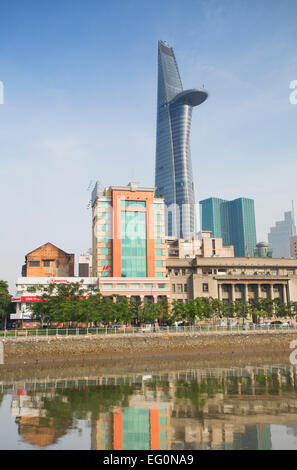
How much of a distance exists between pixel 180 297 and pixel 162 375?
252ft

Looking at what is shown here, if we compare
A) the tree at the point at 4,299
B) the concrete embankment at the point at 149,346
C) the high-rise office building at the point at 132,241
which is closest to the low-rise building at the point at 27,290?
the tree at the point at 4,299

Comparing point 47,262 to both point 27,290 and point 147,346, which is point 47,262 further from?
point 147,346

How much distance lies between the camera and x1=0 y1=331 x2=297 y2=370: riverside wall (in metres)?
66.3

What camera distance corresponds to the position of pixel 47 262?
132000 mm

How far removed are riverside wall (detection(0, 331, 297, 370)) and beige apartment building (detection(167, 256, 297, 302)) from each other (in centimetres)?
4928

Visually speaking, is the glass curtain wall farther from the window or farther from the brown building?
the window

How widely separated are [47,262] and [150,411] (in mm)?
100274

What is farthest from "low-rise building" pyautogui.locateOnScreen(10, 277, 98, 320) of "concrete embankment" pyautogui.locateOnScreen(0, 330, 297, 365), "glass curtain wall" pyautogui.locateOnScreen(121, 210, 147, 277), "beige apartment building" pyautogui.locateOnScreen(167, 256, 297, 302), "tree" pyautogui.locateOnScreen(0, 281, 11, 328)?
"concrete embankment" pyautogui.locateOnScreen(0, 330, 297, 365)

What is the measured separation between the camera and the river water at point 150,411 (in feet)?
93.9

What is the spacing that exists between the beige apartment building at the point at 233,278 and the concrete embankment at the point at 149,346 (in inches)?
1941

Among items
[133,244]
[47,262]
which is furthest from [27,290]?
[133,244]

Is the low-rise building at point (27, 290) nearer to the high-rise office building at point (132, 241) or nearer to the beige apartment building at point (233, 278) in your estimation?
the high-rise office building at point (132, 241)
